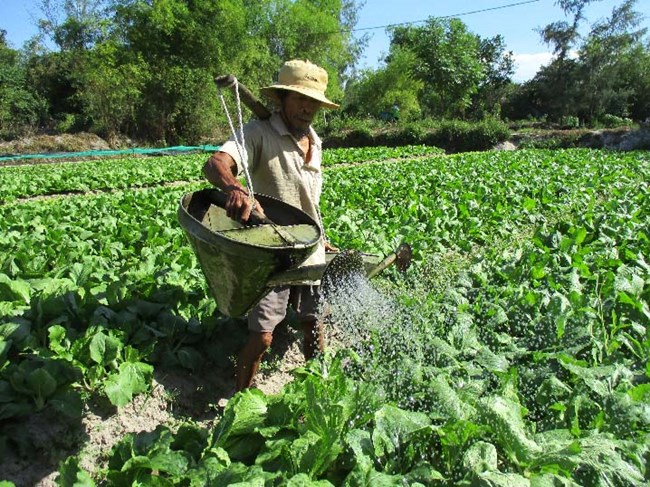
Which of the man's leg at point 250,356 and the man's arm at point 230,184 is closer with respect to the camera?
the man's arm at point 230,184

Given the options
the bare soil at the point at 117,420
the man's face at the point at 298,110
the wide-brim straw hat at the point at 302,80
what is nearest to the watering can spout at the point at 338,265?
the man's face at the point at 298,110

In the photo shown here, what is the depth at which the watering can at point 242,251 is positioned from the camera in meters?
2.13

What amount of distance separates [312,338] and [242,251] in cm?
145

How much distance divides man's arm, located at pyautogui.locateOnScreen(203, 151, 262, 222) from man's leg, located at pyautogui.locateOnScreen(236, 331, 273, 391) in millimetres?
804

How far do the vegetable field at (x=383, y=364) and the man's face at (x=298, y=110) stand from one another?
1.32 m

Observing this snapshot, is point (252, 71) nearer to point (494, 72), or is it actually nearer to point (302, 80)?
point (494, 72)

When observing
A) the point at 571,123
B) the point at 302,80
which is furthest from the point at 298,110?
the point at 571,123

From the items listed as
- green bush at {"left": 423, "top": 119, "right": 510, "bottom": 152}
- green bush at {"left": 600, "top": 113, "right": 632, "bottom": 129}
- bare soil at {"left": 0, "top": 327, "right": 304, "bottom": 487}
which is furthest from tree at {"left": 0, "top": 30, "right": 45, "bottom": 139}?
green bush at {"left": 600, "top": 113, "right": 632, "bottom": 129}

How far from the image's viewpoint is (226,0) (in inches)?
1394

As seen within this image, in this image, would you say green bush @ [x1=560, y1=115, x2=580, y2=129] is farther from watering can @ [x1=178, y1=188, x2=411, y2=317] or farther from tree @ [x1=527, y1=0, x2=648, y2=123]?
watering can @ [x1=178, y1=188, x2=411, y2=317]

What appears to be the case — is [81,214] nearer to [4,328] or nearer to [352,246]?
[352,246]

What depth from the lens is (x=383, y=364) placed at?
3180mm

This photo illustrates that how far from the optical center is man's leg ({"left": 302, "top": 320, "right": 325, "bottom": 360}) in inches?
132

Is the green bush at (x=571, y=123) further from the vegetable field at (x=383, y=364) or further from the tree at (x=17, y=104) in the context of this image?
the tree at (x=17, y=104)
